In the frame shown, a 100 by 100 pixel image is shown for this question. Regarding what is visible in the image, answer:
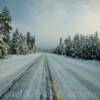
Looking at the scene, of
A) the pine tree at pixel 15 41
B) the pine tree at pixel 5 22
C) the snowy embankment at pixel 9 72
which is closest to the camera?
the snowy embankment at pixel 9 72

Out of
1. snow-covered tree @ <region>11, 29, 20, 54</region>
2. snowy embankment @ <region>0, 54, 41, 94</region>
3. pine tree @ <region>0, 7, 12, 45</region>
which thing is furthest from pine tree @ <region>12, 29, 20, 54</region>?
snowy embankment @ <region>0, 54, 41, 94</region>

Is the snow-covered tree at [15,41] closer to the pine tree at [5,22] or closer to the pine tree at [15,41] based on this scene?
the pine tree at [15,41]

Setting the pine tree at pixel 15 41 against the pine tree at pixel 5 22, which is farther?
the pine tree at pixel 15 41

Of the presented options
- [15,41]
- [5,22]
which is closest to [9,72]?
[5,22]

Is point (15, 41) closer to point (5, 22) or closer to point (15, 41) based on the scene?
point (15, 41)

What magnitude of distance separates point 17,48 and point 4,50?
3382 cm

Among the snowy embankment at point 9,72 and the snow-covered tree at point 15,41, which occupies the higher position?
the snow-covered tree at point 15,41

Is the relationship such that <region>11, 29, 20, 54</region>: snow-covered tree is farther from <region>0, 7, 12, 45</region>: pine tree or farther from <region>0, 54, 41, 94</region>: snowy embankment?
<region>0, 54, 41, 94</region>: snowy embankment

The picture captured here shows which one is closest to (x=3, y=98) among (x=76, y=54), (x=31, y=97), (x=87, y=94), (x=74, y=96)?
(x=31, y=97)

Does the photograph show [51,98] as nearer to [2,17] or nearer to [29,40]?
[2,17]

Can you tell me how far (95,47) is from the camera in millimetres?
41469

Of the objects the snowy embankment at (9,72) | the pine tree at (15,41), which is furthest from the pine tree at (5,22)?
the snowy embankment at (9,72)

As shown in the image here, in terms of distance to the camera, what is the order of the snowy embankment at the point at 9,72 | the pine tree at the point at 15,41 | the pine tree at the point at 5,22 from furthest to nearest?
the pine tree at the point at 15,41 → the pine tree at the point at 5,22 → the snowy embankment at the point at 9,72

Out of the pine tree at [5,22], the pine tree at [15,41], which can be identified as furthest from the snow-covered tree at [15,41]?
the pine tree at [5,22]
